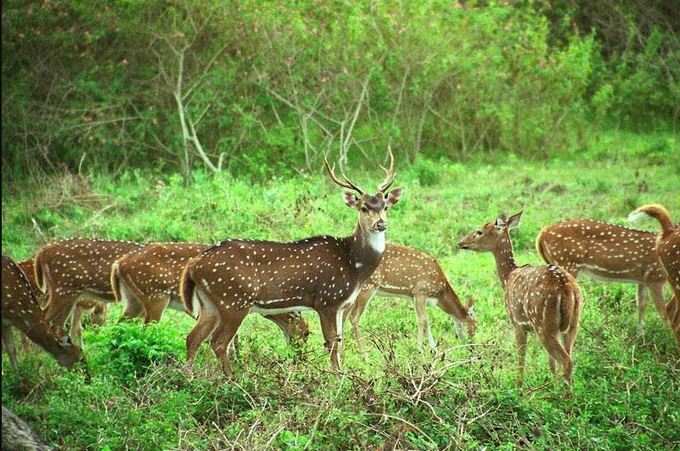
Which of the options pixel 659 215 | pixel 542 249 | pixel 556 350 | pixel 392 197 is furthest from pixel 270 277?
pixel 659 215

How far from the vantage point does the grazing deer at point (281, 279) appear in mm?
8812

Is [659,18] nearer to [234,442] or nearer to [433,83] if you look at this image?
[433,83]

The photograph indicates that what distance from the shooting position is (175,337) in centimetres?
882

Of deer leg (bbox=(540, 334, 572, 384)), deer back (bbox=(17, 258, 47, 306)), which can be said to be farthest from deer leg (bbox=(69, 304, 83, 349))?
deer leg (bbox=(540, 334, 572, 384))

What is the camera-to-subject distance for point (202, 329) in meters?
8.88

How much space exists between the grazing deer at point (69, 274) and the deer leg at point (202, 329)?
128 centimetres

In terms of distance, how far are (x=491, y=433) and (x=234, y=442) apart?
166 cm

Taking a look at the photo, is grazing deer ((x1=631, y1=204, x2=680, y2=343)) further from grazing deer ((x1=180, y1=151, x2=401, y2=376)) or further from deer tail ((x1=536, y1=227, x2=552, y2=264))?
grazing deer ((x1=180, y1=151, x2=401, y2=376))

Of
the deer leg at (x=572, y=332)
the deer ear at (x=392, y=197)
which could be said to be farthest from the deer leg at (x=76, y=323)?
the deer leg at (x=572, y=332)

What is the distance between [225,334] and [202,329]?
0.20 m

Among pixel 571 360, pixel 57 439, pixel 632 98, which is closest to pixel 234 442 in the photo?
pixel 57 439

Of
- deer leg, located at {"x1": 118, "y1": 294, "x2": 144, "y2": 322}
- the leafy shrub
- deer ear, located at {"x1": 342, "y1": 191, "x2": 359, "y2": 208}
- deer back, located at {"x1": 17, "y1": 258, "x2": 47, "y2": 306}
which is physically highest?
deer ear, located at {"x1": 342, "y1": 191, "x2": 359, "y2": 208}

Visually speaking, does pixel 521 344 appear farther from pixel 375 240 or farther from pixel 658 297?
pixel 658 297

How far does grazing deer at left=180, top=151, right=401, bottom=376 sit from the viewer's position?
881cm
